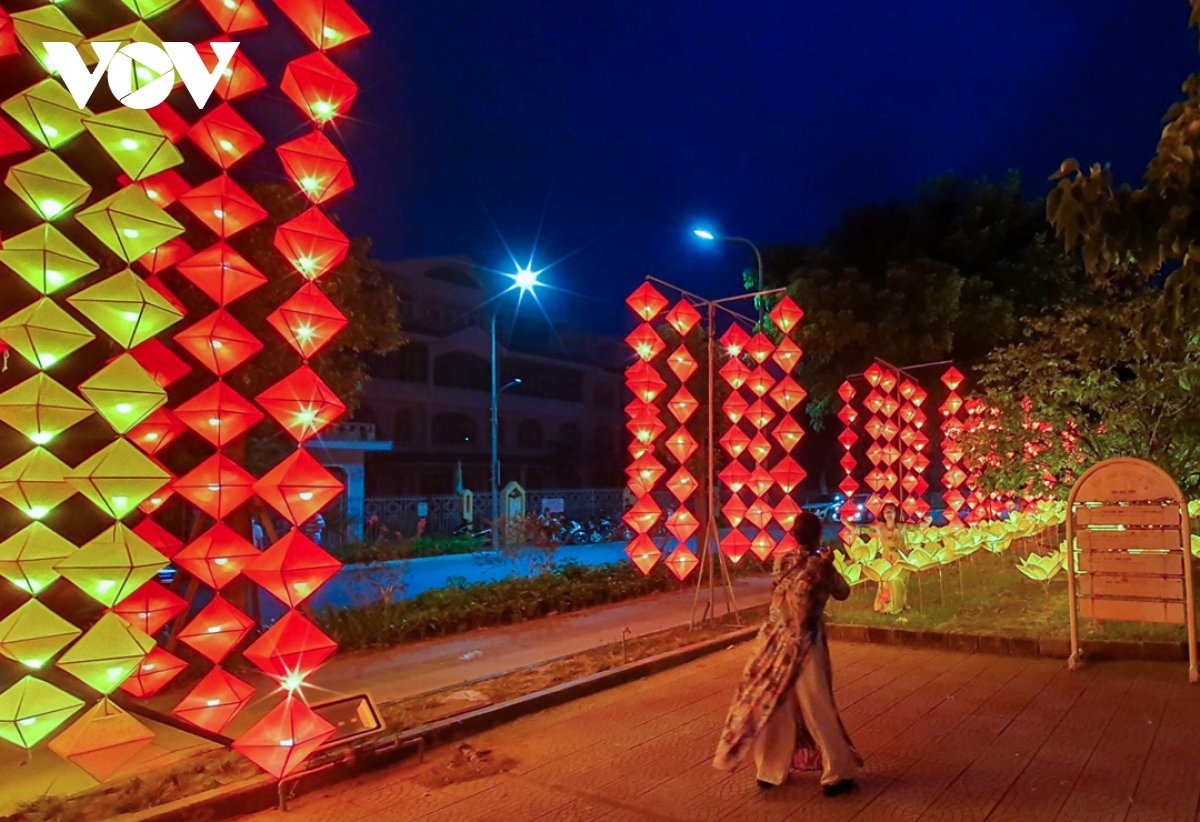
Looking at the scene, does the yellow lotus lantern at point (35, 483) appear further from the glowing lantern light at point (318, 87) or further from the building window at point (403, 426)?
the building window at point (403, 426)

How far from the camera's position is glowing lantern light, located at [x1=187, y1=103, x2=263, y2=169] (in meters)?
5.65

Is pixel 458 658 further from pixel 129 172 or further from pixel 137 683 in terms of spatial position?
pixel 129 172

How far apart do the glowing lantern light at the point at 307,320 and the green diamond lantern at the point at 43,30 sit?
2.06 metres

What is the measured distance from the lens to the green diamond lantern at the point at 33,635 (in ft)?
16.4

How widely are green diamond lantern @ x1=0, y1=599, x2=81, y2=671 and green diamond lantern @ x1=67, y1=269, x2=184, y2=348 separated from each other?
1.77m

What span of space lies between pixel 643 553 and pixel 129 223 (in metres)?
7.58

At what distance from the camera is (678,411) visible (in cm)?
1132

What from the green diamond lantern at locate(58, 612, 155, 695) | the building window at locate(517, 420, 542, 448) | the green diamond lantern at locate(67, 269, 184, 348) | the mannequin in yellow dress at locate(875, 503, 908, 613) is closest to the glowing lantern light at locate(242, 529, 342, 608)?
the green diamond lantern at locate(58, 612, 155, 695)

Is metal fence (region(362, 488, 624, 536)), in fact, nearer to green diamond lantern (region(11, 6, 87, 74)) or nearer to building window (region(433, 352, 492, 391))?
building window (region(433, 352, 492, 391))

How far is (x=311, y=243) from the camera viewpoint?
569 centimetres

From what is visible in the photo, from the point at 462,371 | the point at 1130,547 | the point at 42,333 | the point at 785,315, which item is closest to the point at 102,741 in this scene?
the point at 42,333

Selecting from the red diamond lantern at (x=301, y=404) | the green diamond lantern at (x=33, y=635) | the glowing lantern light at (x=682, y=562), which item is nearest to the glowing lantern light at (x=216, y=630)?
the green diamond lantern at (x=33, y=635)

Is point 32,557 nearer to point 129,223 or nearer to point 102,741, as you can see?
point 102,741

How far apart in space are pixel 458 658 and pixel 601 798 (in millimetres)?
4164
